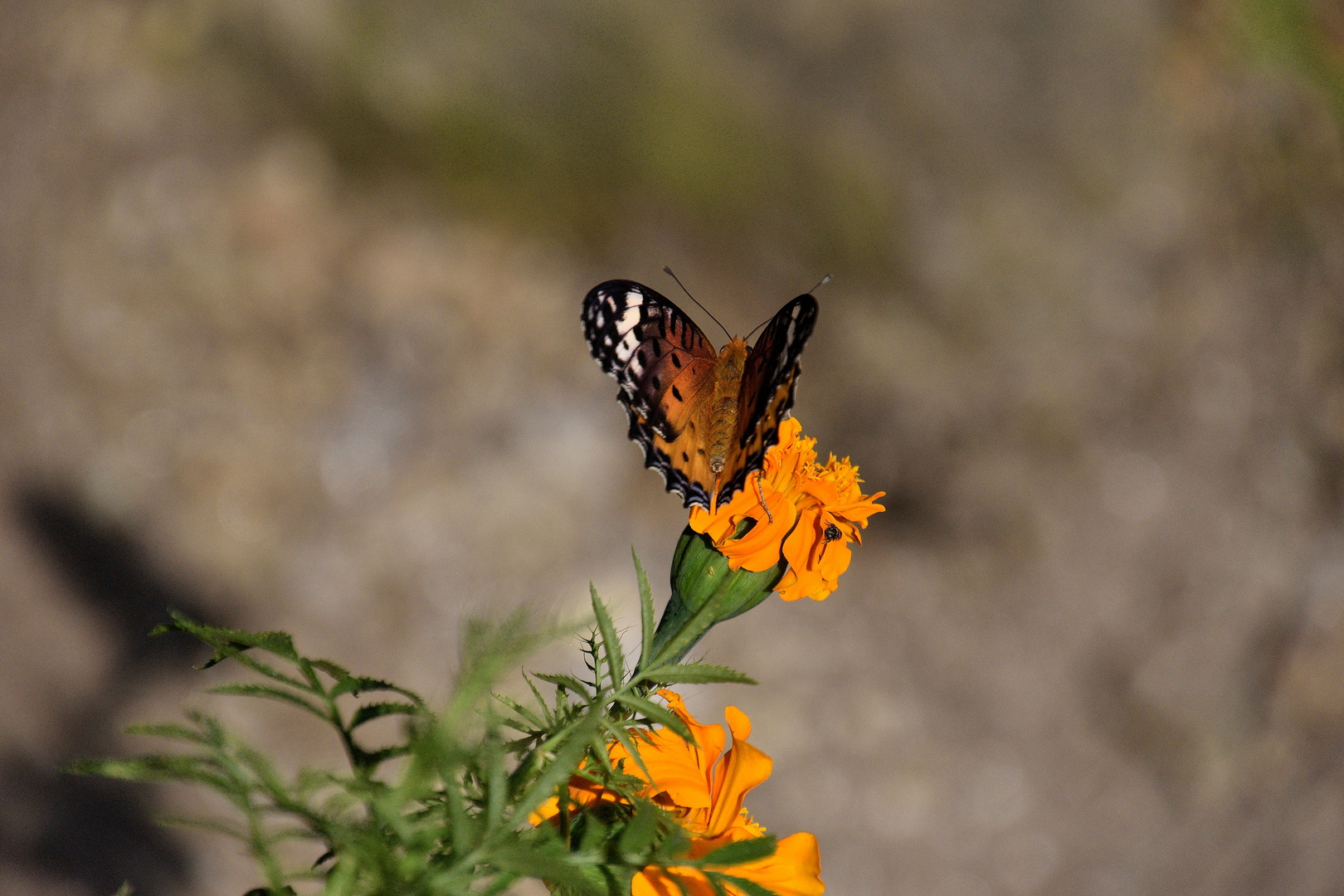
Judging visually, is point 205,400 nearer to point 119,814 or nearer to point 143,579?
point 143,579

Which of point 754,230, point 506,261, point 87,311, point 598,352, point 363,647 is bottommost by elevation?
point 598,352

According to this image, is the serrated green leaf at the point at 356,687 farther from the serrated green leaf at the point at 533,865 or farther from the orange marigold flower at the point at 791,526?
the orange marigold flower at the point at 791,526

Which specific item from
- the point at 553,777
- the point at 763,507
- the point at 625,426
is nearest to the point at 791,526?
the point at 763,507

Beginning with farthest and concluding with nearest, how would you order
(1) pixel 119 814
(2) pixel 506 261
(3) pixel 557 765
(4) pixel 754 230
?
(4) pixel 754 230, (2) pixel 506 261, (1) pixel 119 814, (3) pixel 557 765

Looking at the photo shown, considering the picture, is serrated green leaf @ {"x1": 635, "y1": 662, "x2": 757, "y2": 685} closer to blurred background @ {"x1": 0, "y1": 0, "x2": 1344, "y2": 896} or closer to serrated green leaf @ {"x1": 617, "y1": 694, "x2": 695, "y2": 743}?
serrated green leaf @ {"x1": 617, "y1": 694, "x2": 695, "y2": 743}

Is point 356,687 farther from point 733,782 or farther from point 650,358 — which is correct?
point 650,358

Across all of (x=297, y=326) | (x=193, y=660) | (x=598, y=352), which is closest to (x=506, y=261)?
(x=297, y=326)

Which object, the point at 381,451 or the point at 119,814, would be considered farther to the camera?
the point at 381,451
